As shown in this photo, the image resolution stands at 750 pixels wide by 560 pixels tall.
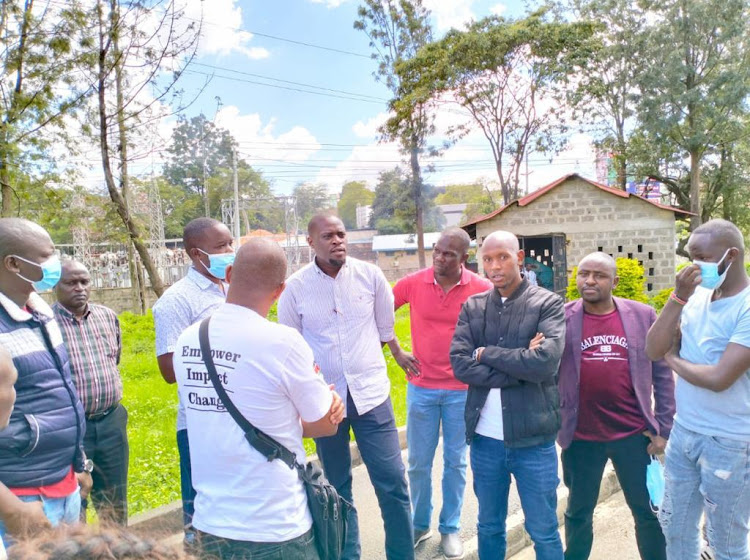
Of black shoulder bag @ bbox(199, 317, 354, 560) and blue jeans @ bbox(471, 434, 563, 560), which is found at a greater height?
black shoulder bag @ bbox(199, 317, 354, 560)

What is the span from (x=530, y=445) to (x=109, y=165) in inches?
317

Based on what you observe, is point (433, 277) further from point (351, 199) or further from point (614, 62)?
point (351, 199)

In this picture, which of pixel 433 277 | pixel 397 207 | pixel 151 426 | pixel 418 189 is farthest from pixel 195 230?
pixel 397 207

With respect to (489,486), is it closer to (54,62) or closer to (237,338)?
(237,338)

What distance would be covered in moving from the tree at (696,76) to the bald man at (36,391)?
979 inches

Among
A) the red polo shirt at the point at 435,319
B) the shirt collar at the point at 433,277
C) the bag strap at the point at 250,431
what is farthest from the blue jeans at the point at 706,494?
the bag strap at the point at 250,431

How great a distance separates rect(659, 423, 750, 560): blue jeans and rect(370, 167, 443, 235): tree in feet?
84.2

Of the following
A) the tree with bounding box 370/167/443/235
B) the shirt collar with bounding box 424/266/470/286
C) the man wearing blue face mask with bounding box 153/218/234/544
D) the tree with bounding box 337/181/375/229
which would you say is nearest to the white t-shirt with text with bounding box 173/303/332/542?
the man wearing blue face mask with bounding box 153/218/234/544

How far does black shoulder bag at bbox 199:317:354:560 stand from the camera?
2021 mm

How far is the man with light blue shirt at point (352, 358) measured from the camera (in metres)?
3.37

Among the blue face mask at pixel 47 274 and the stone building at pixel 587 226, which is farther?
the stone building at pixel 587 226

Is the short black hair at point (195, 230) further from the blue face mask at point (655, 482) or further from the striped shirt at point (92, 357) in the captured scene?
the blue face mask at point (655, 482)

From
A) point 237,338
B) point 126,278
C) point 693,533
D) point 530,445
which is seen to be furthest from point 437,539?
point 126,278

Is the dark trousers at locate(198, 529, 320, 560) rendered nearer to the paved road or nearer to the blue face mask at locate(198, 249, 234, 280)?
the blue face mask at locate(198, 249, 234, 280)
